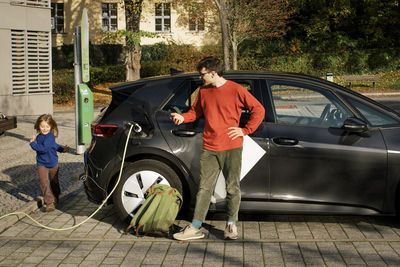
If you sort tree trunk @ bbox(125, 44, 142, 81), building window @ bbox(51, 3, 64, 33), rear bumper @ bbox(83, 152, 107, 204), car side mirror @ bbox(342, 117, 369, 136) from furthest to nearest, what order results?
building window @ bbox(51, 3, 64, 33) → tree trunk @ bbox(125, 44, 142, 81) → rear bumper @ bbox(83, 152, 107, 204) → car side mirror @ bbox(342, 117, 369, 136)

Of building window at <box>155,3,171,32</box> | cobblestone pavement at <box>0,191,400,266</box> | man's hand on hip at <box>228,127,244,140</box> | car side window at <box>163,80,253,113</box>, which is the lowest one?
cobblestone pavement at <box>0,191,400,266</box>

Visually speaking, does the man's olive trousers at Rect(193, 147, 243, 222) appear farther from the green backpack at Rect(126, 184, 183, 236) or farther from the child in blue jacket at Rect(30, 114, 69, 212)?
the child in blue jacket at Rect(30, 114, 69, 212)

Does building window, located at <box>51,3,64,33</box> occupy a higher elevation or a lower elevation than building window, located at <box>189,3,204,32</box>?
higher

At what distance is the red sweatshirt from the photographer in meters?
5.82

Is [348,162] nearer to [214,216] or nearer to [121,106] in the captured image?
[214,216]

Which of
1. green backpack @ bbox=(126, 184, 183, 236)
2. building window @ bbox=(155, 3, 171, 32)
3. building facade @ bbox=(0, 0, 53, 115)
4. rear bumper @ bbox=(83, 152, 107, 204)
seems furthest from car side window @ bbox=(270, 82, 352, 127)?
building window @ bbox=(155, 3, 171, 32)

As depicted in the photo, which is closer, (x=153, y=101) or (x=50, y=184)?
(x=153, y=101)

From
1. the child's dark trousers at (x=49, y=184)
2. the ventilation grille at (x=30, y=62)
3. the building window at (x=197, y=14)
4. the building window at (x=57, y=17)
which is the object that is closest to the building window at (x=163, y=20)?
the building window at (x=197, y=14)

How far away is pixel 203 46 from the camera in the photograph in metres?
39.8

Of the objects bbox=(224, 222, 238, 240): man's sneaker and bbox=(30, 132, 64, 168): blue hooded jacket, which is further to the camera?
bbox=(30, 132, 64, 168): blue hooded jacket

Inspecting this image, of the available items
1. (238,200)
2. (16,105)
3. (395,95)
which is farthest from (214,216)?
(395,95)

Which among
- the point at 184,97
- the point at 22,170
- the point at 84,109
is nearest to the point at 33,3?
the point at 84,109

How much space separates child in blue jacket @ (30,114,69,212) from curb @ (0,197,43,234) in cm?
15

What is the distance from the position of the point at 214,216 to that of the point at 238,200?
98 cm
